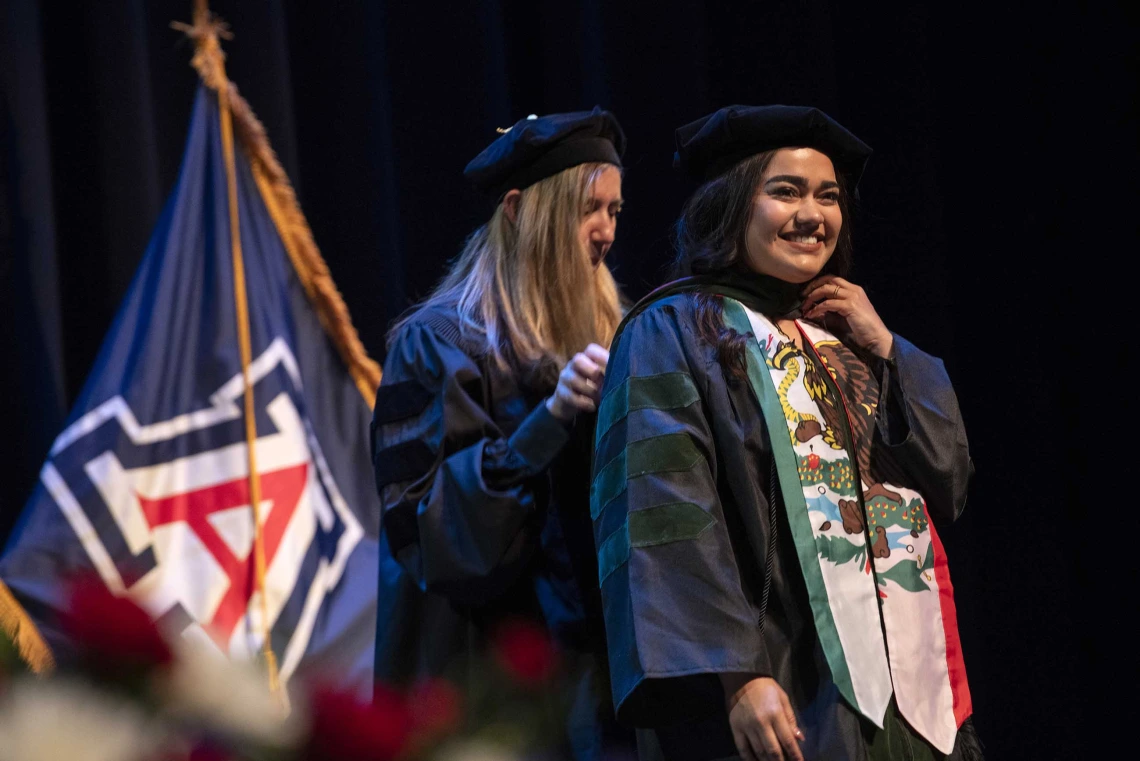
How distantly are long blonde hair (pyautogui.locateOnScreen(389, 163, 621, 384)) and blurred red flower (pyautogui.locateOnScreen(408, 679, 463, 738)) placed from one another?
5.57 feet

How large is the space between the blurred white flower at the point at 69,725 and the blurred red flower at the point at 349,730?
0.23 ft

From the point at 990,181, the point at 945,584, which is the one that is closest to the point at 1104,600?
the point at 990,181

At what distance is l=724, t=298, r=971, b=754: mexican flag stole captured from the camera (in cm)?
171

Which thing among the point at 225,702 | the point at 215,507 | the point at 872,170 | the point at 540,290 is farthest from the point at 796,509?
the point at 872,170

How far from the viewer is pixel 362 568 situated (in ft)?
9.86

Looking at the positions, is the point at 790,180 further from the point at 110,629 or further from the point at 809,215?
the point at 110,629

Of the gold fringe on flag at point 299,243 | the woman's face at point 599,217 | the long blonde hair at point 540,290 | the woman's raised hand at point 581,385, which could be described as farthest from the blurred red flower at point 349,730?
the gold fringe on flag at point 299,243

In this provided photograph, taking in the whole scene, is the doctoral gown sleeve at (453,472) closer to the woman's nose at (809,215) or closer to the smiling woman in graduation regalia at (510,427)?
the smiling woman in graduation regalia at (510,427)

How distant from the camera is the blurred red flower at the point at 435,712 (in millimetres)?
553

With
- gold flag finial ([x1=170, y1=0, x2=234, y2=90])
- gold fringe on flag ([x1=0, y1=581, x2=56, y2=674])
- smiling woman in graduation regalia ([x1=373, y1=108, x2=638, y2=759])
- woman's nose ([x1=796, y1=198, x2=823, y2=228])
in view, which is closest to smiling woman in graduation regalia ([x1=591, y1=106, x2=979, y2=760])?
woman's nose ([x1=796, y1=198, x2=823, y2=228])

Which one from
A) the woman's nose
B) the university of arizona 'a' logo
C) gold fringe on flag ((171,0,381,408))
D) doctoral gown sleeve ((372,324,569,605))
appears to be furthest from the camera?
gold fringe on flag ((171,0,381,408))

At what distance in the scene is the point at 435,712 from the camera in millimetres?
557

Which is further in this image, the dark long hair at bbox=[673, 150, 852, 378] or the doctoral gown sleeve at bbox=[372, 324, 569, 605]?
the doctoral gown sleeve at bbox=[372, 324, 569, 605]

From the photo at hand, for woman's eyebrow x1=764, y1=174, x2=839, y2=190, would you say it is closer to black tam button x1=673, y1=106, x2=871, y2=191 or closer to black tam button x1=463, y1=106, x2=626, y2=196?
black tam button x1=673, y1=106, x2=871, y2=191
